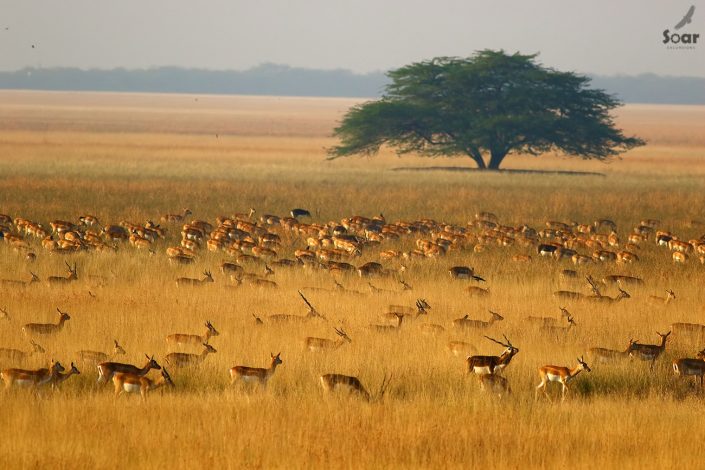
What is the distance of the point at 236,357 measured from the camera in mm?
14602

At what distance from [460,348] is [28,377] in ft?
18.2

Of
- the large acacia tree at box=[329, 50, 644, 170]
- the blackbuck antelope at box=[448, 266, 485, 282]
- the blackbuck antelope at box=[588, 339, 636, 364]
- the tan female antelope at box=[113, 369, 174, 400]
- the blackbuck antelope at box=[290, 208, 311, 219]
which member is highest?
the large acacia tree at box=[329, 50, 644, 170]

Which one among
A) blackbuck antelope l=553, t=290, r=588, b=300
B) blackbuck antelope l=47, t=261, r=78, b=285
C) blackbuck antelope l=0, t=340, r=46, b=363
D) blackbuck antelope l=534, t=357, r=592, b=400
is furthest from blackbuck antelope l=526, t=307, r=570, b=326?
blackbuck antelope l=47, t=261, r=78, b=285

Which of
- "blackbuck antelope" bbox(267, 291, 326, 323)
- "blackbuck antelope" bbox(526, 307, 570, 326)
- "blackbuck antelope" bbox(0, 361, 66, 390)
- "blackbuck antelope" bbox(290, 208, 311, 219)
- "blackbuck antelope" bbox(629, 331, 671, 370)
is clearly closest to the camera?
"blackbuck antelope" bbox(0, 361, 66, 390)

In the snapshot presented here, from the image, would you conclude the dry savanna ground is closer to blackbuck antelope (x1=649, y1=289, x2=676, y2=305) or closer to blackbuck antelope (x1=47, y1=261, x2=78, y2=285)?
blackbuck antelope (x1=649, y1=289, x2=676, y2=305)

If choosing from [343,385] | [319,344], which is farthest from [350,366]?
[343,385]

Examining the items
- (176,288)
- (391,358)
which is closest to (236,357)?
(391,358)

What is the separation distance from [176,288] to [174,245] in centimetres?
669

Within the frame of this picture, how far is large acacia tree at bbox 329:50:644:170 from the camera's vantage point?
6175cm

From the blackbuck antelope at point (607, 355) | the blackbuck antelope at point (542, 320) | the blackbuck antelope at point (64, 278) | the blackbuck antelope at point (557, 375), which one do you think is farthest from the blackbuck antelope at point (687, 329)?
the blackbuck antelope at point (64, 278)

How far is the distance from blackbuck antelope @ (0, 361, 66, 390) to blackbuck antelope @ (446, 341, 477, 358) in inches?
205

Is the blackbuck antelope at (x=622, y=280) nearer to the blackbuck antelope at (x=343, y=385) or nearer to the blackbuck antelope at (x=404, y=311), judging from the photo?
the blackbuck antelope at (x=404, y=311)

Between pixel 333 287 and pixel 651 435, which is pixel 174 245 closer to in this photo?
pixel 333 287

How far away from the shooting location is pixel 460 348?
1522 centimetres
